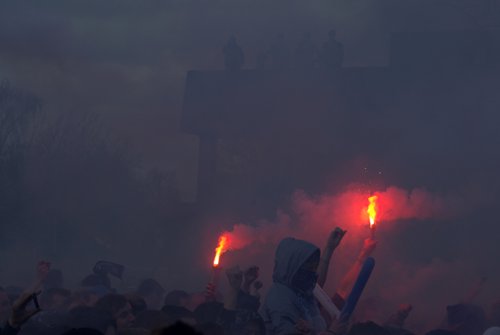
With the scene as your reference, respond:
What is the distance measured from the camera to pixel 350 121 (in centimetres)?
1616

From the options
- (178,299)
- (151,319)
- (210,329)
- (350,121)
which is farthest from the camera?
(350,121)

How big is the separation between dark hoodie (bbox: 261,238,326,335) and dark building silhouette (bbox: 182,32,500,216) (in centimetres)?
961

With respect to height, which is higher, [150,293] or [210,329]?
[210,329]

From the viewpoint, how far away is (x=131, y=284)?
1579 cm

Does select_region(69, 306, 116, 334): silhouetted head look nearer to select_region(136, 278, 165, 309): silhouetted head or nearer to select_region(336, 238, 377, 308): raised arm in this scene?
select_region(336, 238, 377, 308): raised arm

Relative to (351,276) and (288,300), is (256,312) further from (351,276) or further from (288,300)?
(351,276)

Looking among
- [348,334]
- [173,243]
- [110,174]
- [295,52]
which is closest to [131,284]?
[173,243]

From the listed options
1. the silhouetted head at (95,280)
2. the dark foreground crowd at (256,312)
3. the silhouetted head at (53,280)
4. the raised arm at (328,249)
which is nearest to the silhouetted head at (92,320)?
the dark foreground crowd at (256,312)

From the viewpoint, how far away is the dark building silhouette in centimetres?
1460

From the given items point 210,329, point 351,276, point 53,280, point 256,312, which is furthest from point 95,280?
point 210,329

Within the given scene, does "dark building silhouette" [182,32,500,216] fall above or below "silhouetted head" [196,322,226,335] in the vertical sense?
above

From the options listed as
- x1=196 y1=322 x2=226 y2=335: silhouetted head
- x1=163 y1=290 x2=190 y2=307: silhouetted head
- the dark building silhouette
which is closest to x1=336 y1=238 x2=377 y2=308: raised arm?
x1=196 y1=322 x2=226 y2=335: silhouetted head

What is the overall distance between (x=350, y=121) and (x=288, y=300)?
36.6 ft

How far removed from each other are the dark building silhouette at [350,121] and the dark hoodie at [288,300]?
961 cm
